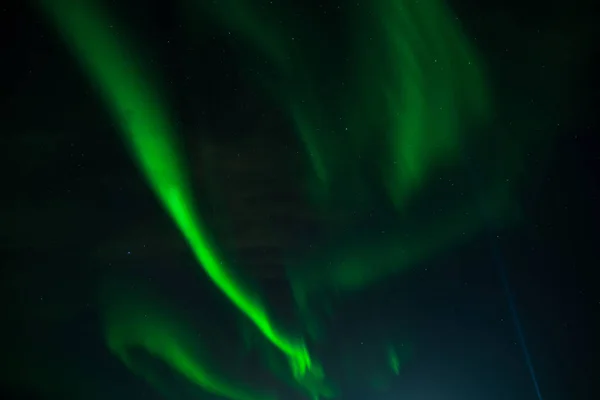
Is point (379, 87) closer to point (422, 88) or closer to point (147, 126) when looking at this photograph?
point (422, 88)

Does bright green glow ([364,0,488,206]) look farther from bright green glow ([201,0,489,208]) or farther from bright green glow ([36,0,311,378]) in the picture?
bright green glow ([36,0,311,378])

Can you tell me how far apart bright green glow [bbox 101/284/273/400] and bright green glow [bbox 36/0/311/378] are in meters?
0.23

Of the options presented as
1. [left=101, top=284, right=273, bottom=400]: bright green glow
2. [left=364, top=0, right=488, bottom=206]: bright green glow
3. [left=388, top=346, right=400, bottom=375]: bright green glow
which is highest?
[left=364, top=0, right=488, bottom=206]: bright green glow

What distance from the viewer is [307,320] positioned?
2.38m

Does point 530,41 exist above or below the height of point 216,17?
below

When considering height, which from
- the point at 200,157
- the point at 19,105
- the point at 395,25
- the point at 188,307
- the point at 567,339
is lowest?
the point at 567,339

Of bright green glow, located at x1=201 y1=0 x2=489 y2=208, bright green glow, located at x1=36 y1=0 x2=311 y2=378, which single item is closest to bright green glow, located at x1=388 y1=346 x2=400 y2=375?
bright green glow, located at x1=36 y1=0 x2=311 y2=378

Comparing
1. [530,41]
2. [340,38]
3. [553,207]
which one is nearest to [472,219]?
[553,207]

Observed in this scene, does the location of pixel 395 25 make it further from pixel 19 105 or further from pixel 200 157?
pixel 19 105

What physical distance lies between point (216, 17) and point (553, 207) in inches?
53.8

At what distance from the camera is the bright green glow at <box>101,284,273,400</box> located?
2.37 meters

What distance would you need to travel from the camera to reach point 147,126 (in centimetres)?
230

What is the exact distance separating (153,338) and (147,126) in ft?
2.53

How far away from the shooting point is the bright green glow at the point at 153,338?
93.4 inches
